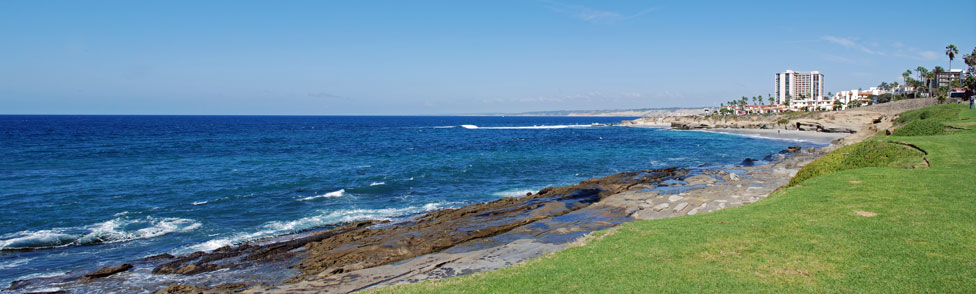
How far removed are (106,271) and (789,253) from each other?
17.5 metres

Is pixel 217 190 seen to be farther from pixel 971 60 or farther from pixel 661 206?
pixel 971 60

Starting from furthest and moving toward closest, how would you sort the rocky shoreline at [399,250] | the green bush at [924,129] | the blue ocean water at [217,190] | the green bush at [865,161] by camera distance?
the green bush at [924,129] < the green bush at [865,161] < the blue ocean water at [217,190] < the rocky shoreline at [399,250]

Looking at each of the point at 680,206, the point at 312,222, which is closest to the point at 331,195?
the point at 312,222

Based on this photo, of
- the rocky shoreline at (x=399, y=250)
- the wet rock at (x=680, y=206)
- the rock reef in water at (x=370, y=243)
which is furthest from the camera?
the wet rock at (x=680, y=206)

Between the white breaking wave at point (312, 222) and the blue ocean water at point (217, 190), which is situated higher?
the blue ocean water at point (217, 190)

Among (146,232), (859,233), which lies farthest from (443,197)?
(859,233)

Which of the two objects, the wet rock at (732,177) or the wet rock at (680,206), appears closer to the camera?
the wet rock at (680,206)

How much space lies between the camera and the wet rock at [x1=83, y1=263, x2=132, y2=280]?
13.8 m

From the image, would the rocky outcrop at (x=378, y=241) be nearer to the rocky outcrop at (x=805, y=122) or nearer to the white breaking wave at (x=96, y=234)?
the white breaking wave at (x=96, y=234)

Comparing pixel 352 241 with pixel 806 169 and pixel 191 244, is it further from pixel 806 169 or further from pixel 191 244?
pixel 806 169

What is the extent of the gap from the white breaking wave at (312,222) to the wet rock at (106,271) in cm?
243

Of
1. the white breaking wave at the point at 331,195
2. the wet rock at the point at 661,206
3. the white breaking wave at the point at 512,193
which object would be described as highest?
the wet rock at the point at 661,206

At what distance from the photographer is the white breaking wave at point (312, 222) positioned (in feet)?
58.9

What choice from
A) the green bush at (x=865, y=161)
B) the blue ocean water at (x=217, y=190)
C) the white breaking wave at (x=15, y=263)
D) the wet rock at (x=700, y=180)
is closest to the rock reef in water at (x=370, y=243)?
the blue ocean water at (x=217, y=190)
